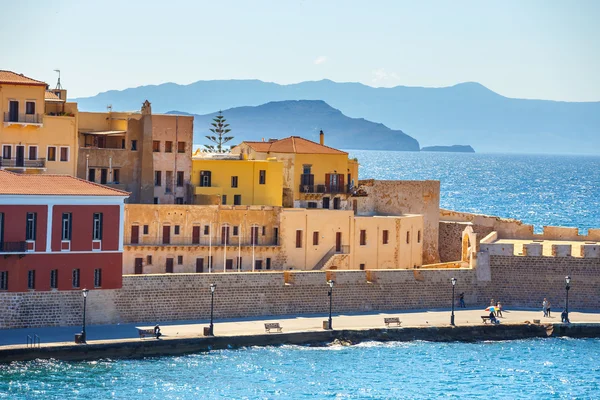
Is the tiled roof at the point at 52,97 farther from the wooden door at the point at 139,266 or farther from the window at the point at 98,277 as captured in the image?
the window at the point at 98,277

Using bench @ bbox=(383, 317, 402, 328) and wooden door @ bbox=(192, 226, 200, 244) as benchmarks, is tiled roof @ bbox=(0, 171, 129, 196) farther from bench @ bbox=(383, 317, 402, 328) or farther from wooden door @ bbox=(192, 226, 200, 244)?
bench @ bbox=(383, 317, 402, 328)

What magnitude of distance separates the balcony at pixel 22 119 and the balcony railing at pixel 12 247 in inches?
439

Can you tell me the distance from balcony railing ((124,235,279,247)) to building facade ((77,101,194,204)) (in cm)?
391

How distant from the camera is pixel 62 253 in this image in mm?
50438

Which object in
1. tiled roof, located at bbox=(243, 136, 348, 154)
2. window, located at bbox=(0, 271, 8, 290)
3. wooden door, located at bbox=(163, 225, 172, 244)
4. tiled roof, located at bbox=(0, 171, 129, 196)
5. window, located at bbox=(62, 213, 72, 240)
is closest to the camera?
window, located at bbox=(0, 271, 8, 290)

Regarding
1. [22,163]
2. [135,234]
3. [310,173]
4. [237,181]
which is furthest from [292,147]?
[22,163]

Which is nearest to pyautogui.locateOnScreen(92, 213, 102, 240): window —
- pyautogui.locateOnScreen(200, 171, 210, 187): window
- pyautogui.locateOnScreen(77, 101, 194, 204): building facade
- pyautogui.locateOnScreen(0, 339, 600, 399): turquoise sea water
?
pyautogui.locateOnScreen(0, 339, 600, 399): turquoise sea water

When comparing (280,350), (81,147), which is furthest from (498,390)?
(81,147)

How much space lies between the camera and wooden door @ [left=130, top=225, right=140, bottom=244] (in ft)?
198

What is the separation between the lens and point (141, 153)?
64312mm

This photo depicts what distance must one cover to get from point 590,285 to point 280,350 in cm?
1736

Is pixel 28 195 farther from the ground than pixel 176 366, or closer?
farther from the ground

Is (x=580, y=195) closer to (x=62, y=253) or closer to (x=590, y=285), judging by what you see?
(x=590, y=285)

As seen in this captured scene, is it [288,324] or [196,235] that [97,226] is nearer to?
[288,324]
